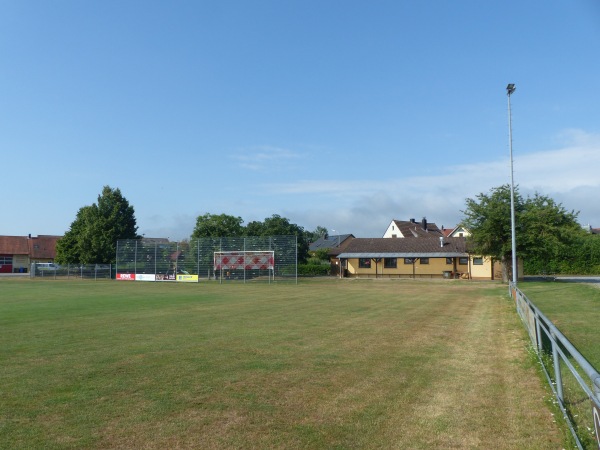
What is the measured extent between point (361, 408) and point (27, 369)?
5.94m

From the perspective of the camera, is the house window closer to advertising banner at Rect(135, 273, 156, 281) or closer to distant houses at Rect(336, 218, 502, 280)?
distant houses at Rect(336, 218, 502, 280)

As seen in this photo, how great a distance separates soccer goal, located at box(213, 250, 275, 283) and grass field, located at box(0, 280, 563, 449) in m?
36.3

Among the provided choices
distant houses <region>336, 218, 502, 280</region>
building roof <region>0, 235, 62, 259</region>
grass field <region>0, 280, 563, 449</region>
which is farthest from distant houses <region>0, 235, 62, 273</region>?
grass field <region>0, 280, 563, 449</region>

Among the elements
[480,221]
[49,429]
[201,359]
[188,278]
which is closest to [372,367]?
[201,359]

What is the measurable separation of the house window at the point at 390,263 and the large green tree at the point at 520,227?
18.9 m

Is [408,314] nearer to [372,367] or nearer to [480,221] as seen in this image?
[372,367]

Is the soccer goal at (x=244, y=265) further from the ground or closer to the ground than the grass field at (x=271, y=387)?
further from the ground

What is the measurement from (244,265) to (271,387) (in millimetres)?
45515

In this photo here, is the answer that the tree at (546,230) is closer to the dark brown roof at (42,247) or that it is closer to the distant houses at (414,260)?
the distant houses at (414,260)

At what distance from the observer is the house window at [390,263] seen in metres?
64.3

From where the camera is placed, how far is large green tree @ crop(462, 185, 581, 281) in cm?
4188

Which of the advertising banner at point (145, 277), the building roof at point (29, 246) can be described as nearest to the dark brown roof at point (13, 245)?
the building roof at point (29, 246)

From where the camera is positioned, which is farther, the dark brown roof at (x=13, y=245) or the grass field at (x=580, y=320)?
the dark brown roof at (x=13, y=245)

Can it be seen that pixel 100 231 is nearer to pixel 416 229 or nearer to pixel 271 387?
pixel 416 229
